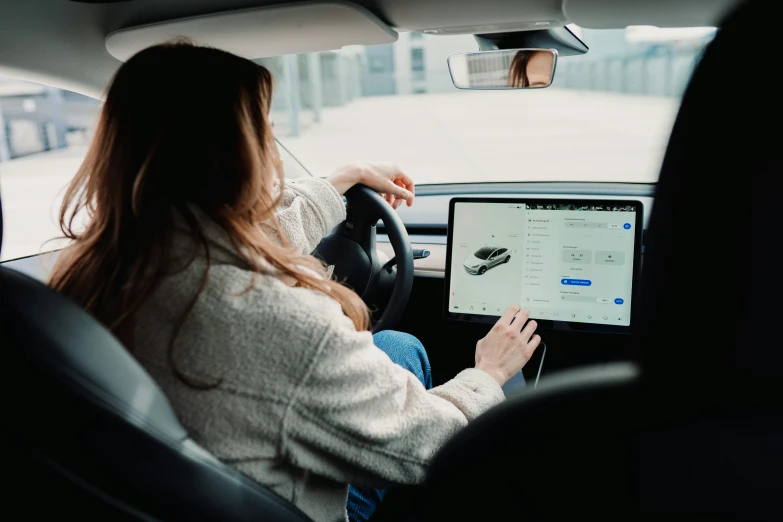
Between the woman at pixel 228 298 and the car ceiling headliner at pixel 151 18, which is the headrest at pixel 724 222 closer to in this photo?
the woman at pixel 228 298

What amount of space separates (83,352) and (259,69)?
64cm

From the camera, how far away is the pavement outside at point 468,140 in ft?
13.3

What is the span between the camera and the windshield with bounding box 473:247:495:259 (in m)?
2.30

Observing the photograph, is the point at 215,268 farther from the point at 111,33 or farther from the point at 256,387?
the point at 111,33

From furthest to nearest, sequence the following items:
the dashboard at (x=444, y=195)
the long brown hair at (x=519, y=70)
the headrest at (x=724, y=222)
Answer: the dashboard at (x=444, y=195), the long brown hair at (x=519, y=70), the headrest at (x=724, y=222)

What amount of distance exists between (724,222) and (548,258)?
1.55m

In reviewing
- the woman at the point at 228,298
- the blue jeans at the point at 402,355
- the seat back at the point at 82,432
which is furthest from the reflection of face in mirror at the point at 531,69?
the seat back at the point at 82,432

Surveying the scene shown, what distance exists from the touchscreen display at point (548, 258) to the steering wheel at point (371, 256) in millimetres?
170

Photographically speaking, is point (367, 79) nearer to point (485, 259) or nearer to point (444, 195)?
point (444, 195)

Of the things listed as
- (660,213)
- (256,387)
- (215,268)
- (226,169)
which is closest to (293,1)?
(226,169)

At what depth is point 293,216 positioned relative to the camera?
1.98 m

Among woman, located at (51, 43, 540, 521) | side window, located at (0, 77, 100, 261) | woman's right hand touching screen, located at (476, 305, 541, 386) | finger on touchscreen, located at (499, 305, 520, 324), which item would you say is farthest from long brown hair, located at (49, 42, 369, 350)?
side window, located at (0, 77, 100, 261)

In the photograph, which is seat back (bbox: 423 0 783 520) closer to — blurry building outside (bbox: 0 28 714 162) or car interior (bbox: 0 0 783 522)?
car interior (bbox: 0 0 783 522)

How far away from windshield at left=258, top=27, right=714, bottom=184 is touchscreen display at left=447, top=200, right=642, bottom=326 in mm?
2634
